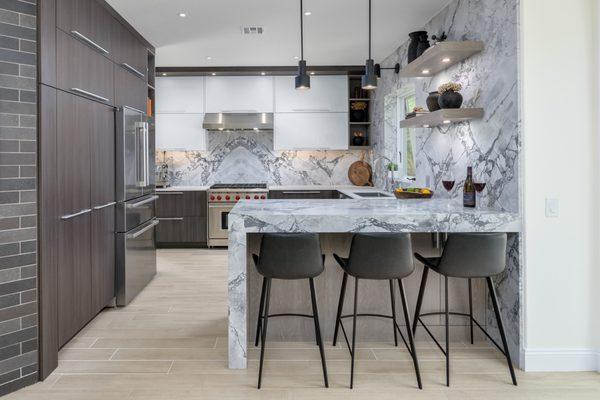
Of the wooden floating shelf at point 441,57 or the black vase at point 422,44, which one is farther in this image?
the black vase at point 422,44

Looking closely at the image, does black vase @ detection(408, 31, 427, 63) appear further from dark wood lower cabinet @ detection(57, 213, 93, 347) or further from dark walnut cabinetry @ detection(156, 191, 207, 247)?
dark walnut cabinetry @ detection(156, 191, 207, 247)

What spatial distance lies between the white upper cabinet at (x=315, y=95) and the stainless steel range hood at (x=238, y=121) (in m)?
0.29

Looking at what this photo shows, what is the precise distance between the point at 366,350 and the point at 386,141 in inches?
134

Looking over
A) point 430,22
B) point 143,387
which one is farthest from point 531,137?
point 143,387

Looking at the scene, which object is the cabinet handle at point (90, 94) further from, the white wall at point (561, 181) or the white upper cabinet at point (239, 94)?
the white upper cabinet at point (239, 94)

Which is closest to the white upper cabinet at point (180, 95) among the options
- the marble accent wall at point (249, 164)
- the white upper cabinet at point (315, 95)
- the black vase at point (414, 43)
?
the marble accent wall at point (249, 164)

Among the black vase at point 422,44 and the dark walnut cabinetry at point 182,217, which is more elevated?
the black vase at point 422,44

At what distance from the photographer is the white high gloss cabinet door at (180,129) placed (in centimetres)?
672

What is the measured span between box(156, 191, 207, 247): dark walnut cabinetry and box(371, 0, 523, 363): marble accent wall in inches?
136

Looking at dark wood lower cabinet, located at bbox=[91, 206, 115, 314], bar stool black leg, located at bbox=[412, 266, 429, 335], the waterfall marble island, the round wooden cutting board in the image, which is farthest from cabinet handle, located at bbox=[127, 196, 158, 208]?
the round wooden cutting board

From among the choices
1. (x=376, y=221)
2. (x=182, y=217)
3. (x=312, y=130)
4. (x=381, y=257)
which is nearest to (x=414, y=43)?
(x=376, y=221)

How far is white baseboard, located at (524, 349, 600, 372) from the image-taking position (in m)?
2.80

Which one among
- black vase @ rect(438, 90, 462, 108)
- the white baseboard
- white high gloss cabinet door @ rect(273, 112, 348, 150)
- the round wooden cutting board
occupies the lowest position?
the white baseboard

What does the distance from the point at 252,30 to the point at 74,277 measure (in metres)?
2.88
